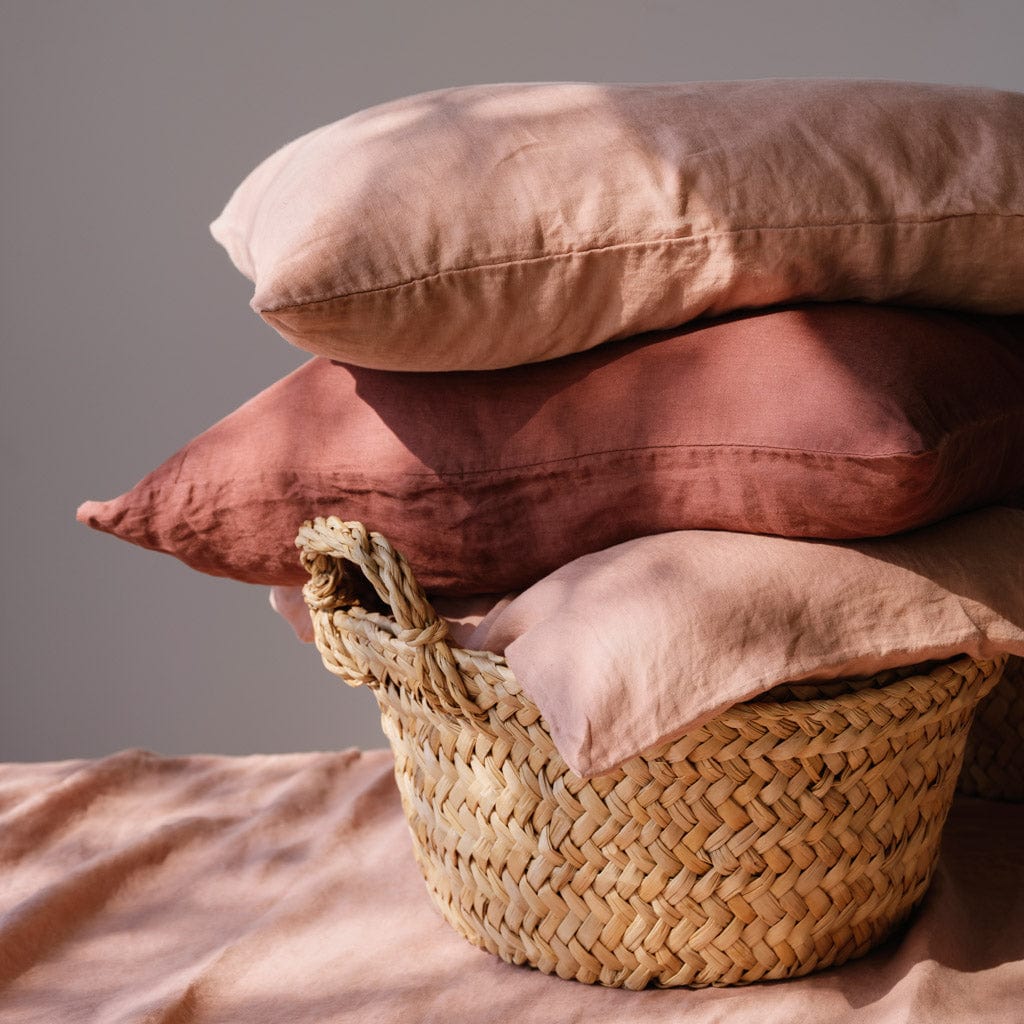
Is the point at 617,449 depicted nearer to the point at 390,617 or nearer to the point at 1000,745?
the point at 390,617

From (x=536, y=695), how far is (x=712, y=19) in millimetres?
966

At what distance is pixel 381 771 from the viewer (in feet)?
4.21

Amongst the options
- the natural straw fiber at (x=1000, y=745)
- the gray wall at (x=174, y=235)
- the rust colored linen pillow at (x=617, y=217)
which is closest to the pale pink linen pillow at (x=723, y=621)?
the rust colored linen pillow at (x=617, y=217)

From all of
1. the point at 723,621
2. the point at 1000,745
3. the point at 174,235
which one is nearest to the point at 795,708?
the point at 723,621

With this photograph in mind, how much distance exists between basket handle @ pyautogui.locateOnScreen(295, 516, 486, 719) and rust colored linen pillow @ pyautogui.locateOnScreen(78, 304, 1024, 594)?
4cm

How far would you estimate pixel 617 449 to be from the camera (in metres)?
0.76

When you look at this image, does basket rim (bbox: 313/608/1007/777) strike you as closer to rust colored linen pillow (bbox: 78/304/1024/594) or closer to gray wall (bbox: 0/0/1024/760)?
rust colored linen pillow (bbox: 78/304/1024/594)

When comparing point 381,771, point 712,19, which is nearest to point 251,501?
point 381,771

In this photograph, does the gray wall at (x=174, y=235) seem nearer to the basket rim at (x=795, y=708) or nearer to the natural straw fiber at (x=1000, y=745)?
the natural straw fiber at (x=1000, y=745)

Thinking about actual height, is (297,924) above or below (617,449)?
below

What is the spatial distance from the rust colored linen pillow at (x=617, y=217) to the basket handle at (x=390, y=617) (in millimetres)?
124

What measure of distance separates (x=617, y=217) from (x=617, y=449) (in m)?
0.14

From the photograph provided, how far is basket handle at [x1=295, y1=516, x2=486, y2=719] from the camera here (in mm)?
750

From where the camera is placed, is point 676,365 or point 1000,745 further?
point 1000,745
